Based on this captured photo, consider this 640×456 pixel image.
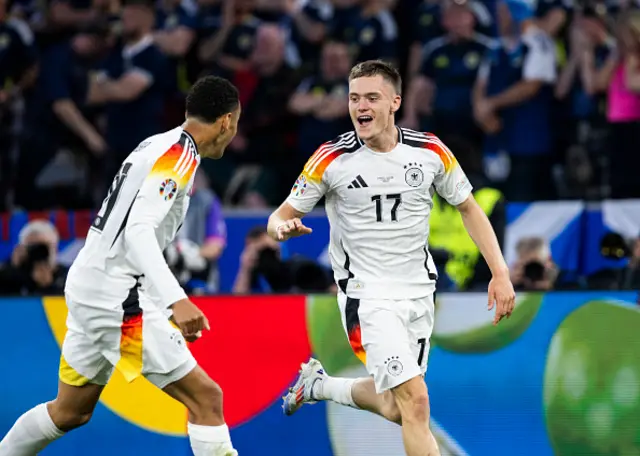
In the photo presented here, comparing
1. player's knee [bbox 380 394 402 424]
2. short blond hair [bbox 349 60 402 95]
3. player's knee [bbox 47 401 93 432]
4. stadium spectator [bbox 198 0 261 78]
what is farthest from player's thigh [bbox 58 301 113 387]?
stadium spectator [bbox 198 0 261 78]

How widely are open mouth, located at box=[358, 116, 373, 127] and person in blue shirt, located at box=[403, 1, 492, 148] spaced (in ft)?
15.4

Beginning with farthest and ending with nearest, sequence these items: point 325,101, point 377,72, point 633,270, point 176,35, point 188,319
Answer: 1. point 176,35
2. point 325,101
3. point 633,270
4. point 377,72
5. point 188,319

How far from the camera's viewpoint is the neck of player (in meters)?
7.13

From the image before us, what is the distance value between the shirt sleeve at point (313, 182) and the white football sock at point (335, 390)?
105cm

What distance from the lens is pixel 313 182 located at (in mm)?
7125

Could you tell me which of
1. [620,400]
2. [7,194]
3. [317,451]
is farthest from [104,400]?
[7,194]

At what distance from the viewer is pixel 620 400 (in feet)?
25.4

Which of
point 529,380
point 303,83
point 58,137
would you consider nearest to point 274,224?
point 529,380

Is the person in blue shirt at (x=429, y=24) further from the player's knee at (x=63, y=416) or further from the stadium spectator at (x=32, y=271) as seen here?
the player's knee at (x=63, y=416)

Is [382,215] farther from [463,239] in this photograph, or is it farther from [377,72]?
[463,239]

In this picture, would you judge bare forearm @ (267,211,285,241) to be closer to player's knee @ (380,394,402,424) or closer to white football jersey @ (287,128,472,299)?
white football jersey @ (287,128,472,299)

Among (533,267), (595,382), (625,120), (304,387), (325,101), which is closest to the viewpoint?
(304,387)

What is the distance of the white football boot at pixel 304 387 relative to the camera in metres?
7.62

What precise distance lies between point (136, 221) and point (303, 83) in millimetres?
6025
